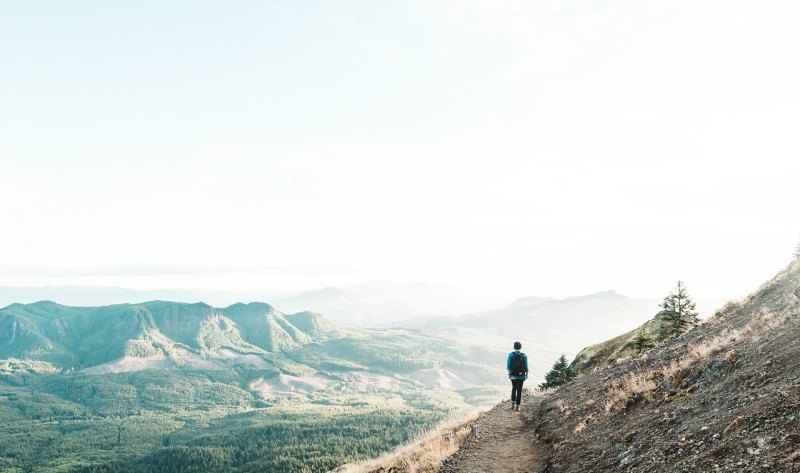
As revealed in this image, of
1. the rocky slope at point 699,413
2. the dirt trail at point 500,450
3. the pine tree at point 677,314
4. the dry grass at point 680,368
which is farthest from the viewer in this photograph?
the pine tree at point 677,314

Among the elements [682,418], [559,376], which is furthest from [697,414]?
[559,376]

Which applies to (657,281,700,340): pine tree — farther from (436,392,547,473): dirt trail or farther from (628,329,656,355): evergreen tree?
(436,392,547,473): dirt trail

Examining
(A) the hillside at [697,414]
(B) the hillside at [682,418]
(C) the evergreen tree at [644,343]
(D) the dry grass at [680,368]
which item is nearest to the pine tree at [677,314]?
(C) the evergreen tree at [644,343]

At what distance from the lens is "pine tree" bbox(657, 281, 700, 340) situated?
→ 103 ft

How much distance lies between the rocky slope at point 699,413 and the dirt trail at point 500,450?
693mm

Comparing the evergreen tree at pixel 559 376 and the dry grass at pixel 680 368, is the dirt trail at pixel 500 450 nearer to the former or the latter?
the dry grass at pixel 680 368

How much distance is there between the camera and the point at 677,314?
3219 cm

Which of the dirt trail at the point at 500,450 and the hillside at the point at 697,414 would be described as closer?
the hillside at the point at 697,414

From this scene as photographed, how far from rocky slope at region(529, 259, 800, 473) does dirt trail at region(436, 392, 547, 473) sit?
2.27 feet

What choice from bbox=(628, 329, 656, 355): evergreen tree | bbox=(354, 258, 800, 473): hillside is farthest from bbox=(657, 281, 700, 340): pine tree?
bbox=(354, 258, 800, 473): hillside

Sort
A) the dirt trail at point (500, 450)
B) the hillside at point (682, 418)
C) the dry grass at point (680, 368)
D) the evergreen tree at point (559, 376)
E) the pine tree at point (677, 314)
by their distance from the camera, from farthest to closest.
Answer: the evergreen tree at point (559, 376) → the pine tree at point (677, 314) → the dry grass at point (680, 368) → the dirt trail at point (500, 450) → the hillside at point (682, 418)

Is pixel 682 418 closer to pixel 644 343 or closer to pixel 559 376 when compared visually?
pixel 644 343

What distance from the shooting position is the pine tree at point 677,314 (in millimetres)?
31311

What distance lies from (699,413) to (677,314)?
25.2 metres
